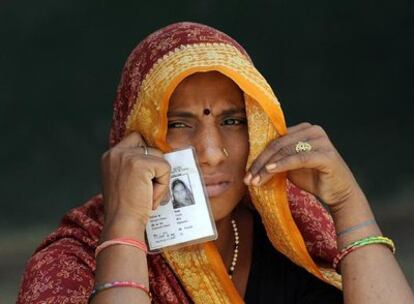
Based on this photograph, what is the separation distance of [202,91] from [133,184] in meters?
0.33

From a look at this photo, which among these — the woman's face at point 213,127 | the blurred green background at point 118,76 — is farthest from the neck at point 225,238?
the blurred green background at point 118,76

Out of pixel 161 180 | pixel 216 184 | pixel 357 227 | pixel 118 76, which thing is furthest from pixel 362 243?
pixel 118 76

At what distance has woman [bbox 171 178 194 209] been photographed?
2396 mm

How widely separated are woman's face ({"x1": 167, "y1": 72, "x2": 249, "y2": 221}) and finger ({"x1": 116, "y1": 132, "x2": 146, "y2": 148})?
0.08 metres

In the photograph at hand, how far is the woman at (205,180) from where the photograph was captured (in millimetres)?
2357

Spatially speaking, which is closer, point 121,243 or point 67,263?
point 121,243

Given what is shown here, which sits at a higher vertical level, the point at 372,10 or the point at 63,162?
the point at 372,10

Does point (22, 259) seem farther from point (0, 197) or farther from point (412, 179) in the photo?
point (412, 179)

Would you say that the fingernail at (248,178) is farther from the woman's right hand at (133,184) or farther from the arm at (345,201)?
the woman's right hand at (133,184)

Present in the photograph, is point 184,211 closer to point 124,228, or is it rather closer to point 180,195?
point 180,195

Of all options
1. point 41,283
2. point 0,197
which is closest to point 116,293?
point 41,283

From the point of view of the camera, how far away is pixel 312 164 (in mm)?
2447

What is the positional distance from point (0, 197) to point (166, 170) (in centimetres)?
223

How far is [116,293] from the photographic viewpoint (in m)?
2.25
